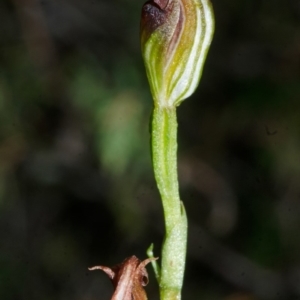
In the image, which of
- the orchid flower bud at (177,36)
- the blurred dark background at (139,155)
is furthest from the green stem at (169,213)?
the blurred dark background at (139,155)

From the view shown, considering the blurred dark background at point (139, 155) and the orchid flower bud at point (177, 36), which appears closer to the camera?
the orchid flower bud at point (177, 36)

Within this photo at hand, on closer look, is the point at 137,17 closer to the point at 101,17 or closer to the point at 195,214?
the point at 101,17

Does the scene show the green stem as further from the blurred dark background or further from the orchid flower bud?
the blurred dark background

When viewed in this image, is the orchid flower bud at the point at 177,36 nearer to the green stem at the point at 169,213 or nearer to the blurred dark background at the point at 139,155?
the green stem at the point at 169,213

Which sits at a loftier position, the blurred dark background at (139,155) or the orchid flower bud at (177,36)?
the blurred dark background at (139,155)

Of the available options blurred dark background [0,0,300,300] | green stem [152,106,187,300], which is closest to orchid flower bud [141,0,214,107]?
green stem [152,106,187,300]

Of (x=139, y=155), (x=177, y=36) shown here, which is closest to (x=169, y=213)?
(x=177, y=36)
